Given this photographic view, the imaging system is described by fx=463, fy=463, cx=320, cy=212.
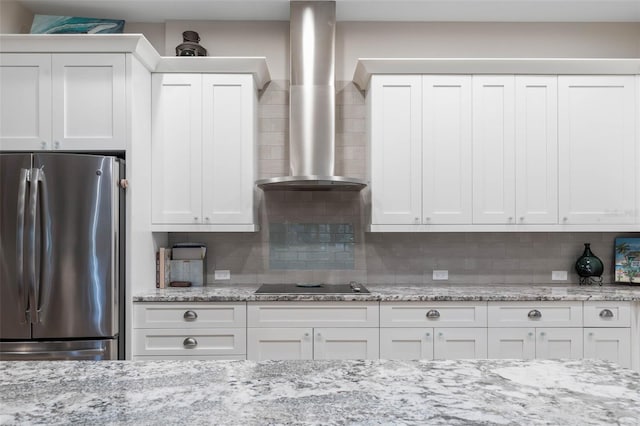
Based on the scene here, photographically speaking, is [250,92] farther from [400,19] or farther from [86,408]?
[86,408]

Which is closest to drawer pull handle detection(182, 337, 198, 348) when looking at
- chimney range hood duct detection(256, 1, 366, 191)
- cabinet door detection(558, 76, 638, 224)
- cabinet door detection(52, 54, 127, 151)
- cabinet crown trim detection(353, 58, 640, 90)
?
chimney range hood duct detection(256, 1, 366, 191)

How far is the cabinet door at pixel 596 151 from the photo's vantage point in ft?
10.6

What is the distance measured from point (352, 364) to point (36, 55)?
2.78 m

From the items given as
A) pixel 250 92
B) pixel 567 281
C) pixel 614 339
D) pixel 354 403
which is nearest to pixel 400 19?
pixel 250 92

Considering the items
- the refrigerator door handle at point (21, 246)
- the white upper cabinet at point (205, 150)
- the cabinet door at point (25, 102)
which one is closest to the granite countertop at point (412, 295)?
the white upper cabinet at point (205, 150)

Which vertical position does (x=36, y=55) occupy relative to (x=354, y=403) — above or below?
above

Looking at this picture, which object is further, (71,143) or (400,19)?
(400,19)

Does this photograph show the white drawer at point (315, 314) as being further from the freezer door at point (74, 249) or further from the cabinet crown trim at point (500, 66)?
the cabinet crown trim at point (500, 66)

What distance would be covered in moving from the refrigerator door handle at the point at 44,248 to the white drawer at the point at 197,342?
2.06 ft

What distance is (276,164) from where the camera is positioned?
3.57 meters

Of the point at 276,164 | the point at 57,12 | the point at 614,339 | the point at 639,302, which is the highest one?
the point at 57,12

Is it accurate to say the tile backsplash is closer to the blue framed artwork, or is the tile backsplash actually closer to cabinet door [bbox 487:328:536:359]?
cabinet door [bbox 487:328:536:359]

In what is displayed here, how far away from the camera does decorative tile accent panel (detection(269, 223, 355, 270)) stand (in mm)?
3564

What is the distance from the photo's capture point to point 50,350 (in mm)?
2654
